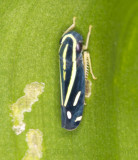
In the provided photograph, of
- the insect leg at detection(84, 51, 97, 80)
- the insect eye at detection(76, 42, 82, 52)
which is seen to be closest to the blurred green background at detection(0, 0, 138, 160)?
the insect leg at detection(84, 51, 97, 80)

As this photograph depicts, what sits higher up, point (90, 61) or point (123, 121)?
point (90, 61)

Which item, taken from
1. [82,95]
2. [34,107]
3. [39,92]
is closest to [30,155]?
[34,107]

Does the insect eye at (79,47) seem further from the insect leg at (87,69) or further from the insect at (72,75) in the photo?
the insect leg at (87,69)

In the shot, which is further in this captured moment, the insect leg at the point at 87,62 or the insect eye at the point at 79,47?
the insect leg at the point at 87,62

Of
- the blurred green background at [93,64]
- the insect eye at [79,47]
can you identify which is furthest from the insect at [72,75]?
the blurred green background at [93,64]

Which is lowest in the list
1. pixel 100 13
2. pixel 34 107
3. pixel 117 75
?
pixel 34 107

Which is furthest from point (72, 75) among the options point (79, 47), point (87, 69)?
point (79, 47)

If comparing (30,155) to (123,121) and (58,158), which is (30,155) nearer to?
(58,158)
